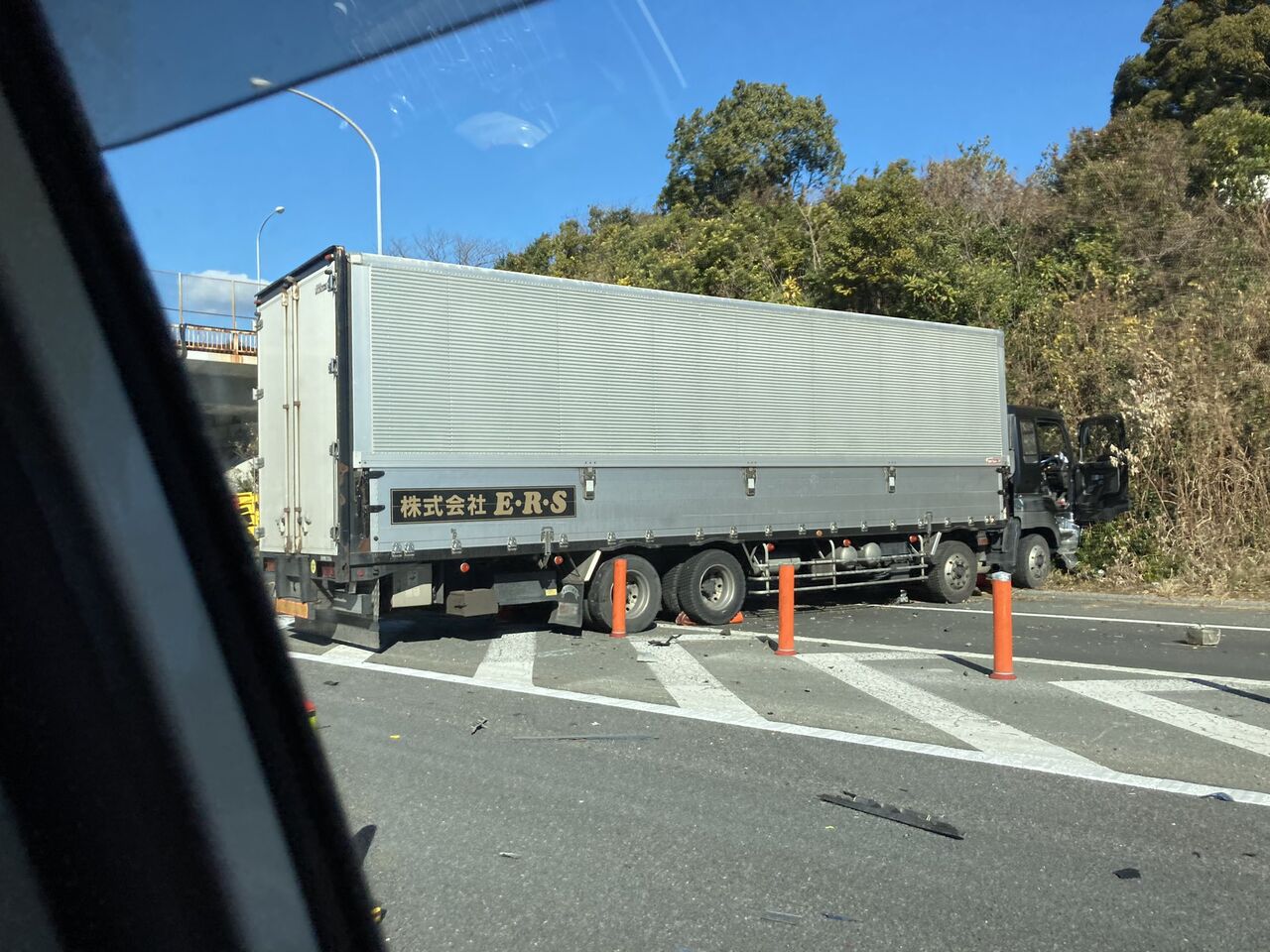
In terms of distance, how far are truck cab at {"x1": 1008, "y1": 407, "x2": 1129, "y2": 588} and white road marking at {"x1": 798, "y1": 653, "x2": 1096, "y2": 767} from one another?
7352 mm

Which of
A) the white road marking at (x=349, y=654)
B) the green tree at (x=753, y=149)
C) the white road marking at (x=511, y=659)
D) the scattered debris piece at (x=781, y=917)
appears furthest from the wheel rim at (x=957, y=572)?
the green tree at (x=753, y=149)

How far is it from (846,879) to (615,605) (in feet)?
22.3

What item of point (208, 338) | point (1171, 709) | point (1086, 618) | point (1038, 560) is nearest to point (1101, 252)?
point (1038, 560)

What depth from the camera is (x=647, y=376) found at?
11.2 meters

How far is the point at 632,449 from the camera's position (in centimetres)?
1113

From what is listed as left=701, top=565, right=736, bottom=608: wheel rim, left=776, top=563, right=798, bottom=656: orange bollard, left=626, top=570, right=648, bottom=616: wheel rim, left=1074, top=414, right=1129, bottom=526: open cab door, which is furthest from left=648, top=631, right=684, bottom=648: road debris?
left=1074, top=414, right=1129, bottom=526: open cab door

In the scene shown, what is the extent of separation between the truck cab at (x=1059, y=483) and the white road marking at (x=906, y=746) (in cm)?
989

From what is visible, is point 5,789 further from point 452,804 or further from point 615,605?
point 615,605

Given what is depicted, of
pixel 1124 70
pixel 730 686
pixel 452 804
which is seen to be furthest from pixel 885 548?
pixel 1124 70

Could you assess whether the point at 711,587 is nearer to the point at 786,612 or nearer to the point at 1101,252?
the point at 786,612

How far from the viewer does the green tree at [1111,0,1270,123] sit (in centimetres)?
2673

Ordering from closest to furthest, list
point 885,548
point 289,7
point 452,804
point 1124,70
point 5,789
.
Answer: point 5,789 < point 289,7 < point 452,804 < point 885,548 < point 1124,70

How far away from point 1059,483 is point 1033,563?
1.43m

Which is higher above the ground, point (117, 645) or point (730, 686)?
point (117, 645)
